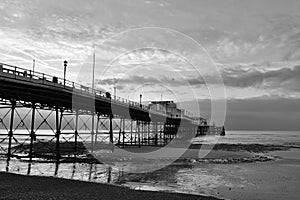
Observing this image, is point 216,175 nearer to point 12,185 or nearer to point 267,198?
point 267,198

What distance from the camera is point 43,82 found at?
88.9 ft

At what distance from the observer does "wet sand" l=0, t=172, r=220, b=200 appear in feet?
46.1

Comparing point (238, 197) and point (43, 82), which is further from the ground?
point (43, 82)

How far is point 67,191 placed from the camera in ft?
49.8

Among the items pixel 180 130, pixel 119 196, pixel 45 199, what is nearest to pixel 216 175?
pixel 119 196

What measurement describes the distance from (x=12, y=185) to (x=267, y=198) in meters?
14.2

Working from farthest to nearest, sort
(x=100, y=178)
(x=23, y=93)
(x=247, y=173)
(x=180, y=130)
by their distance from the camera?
(x=180, y=130) → (x=23, y=93) → (x=247, y=173) → (x=100, y=178)

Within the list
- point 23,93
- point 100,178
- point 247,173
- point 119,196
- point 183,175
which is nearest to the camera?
point 119,196

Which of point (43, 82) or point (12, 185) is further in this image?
point (43, 82)

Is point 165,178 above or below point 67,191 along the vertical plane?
below

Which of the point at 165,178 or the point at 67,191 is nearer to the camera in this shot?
the point at 67,191

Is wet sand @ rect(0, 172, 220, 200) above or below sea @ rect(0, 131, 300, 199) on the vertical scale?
above

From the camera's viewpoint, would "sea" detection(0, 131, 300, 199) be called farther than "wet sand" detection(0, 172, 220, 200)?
Yes

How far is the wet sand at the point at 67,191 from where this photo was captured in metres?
14.0
